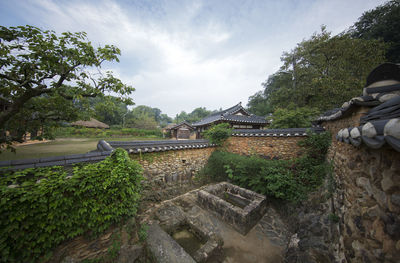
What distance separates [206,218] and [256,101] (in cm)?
2247

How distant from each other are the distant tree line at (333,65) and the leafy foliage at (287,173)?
10.5 feet

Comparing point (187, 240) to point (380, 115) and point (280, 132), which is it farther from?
point (280, 132)

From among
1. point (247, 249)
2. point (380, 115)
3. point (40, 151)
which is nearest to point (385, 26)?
point (380, 115)

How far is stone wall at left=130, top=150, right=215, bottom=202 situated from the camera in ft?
18.1

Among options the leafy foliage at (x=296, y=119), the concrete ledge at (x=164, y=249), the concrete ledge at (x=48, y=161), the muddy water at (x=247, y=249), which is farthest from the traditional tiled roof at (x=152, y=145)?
the leafy foliage at (x=296, y=119)

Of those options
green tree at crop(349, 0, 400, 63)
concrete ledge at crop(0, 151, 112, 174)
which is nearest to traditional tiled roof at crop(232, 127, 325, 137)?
concrete ledge at crop(0, 151, 112, 174)

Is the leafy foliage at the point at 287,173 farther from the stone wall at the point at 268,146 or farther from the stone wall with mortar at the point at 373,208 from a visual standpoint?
the stone wall with mortar at the point at 373,208

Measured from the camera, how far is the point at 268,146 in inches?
264

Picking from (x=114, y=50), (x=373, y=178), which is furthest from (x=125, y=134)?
(x=373, y=178)

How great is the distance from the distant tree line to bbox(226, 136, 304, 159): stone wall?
2.19 m

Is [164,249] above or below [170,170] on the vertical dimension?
below

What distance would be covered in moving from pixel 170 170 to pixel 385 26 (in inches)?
887

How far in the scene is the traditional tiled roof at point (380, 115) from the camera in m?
0.88

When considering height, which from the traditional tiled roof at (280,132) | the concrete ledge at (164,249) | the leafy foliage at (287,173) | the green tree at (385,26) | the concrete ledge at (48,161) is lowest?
the concrete ledge at (164,249)
